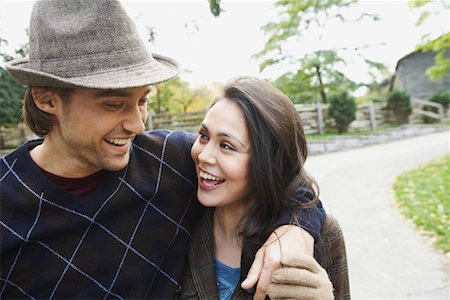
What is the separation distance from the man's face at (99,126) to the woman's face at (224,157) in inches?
11.5

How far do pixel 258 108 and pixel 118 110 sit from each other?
1.81ft

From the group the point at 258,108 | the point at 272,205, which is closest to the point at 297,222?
the point at 272,205

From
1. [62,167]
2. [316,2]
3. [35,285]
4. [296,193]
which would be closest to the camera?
[35,285]

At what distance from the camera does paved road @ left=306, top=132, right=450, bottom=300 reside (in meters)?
3.57

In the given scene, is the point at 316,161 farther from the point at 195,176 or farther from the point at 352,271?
the point at 195,176

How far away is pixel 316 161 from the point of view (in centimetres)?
1105

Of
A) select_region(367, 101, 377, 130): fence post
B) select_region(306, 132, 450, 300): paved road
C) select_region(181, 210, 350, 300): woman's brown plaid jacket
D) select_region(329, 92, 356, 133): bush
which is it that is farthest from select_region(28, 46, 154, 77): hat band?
select_region(367, 101, 377, 130): fence post

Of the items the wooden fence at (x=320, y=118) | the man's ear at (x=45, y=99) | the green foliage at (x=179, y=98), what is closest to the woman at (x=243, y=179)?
the man's ear at (x=45, y=99)

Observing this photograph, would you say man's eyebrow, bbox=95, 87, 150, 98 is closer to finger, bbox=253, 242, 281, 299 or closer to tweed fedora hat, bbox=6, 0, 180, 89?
tweed fedora hat, bbox=6, 0, 180, 89

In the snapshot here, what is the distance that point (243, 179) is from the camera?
69.7 inches

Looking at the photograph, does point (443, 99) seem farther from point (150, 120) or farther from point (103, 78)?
point (103, 78)

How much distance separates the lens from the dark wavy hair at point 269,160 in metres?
1.74

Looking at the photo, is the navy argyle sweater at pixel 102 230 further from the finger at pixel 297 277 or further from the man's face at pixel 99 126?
the finger at pixel 297 277

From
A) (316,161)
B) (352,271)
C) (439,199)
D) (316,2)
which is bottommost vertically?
(316,161)
